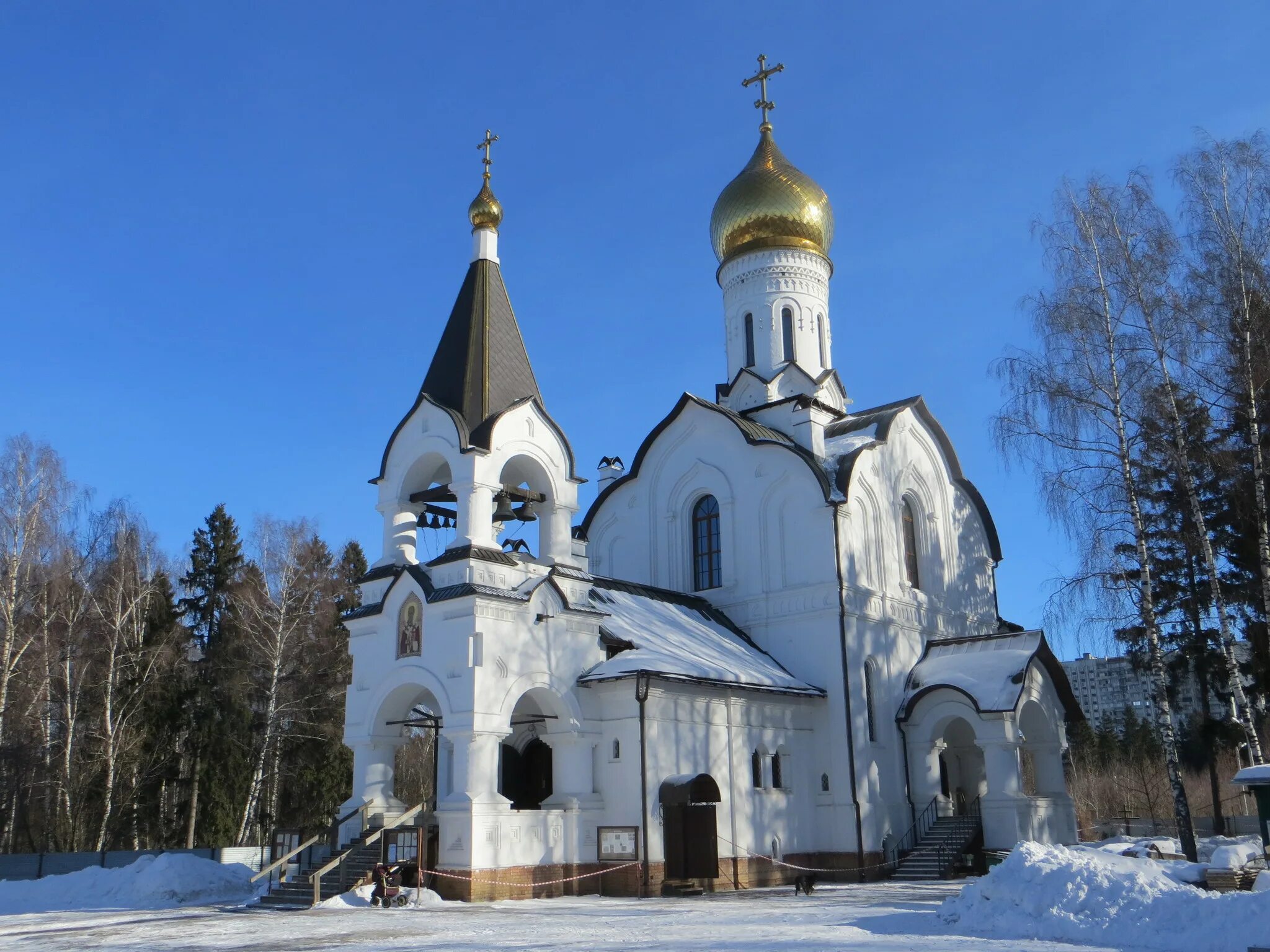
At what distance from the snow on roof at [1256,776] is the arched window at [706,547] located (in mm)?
10784

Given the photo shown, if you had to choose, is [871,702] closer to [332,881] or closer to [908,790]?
[908,790]

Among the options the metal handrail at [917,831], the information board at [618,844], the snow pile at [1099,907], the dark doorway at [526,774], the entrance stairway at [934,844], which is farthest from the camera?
the metal handrail at [917,831]

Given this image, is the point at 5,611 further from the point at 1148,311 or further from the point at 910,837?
the point at 1148,311

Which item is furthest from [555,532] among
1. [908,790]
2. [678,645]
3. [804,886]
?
[908,790]

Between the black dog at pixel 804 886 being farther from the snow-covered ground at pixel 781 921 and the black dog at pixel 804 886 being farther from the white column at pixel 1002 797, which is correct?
the white column at pixel 1002 797

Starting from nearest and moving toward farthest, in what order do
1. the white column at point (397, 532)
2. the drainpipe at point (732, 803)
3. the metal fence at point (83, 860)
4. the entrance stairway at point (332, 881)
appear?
the entrance stairway at point (332, 881) → the drainpipe at point (732, 803) → the white column at point (397, 532) → the metal fence at point (83, 860)

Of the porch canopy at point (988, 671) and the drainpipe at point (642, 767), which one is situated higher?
the porch canopy at point (988, 671)

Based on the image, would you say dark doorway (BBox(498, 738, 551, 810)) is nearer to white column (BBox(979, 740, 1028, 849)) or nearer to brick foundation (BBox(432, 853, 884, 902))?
brick foundation (BBox(432, 853, 884, 902))

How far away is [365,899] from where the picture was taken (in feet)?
45.8

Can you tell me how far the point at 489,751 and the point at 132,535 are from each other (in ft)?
52.7

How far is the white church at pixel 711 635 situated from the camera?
1592 cm

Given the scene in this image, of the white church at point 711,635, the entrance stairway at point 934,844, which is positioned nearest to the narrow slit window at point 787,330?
the white church at point 711,635

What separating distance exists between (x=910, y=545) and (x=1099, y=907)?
13150 mm

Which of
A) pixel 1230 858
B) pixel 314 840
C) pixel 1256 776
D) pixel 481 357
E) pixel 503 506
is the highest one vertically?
pixel 481 357
